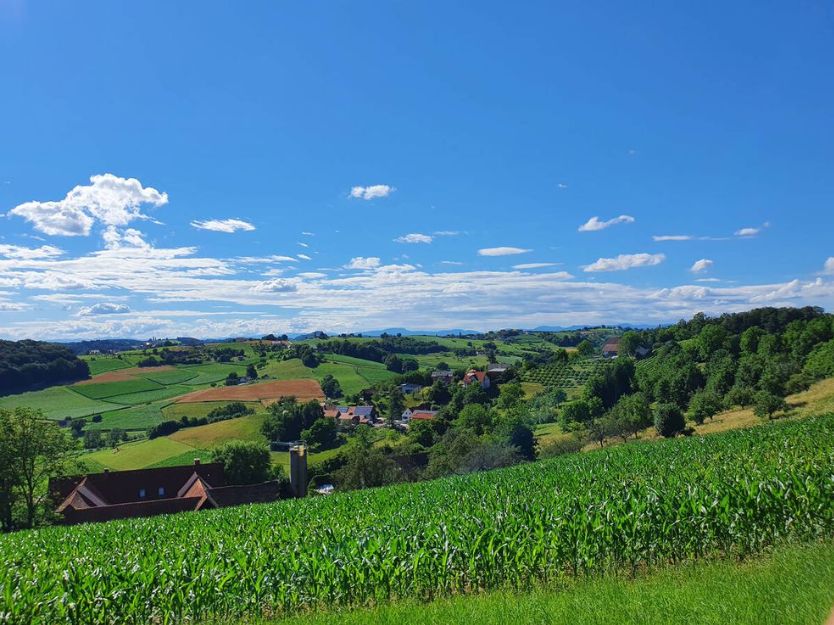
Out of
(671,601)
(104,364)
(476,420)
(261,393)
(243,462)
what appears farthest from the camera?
(104,364)

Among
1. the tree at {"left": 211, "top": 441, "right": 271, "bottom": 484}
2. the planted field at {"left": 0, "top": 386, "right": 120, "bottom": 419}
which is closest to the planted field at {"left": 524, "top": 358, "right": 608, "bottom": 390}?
the tree at {"left": 211, "top": 441, "right": 271, "bottom": 484}

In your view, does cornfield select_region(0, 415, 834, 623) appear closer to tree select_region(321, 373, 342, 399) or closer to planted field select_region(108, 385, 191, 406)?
planted field select_region(108, 385, 191, 406)

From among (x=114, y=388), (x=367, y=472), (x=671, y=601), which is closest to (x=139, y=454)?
(x=367, y=472)

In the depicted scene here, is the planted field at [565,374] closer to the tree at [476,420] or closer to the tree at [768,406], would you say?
the tree at [476,420]

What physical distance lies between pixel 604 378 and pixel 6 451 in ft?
283

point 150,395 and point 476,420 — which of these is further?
point 150,395

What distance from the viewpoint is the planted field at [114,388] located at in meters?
115

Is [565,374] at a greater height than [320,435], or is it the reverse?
[565,374]

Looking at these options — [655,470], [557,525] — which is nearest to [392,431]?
[655,470]

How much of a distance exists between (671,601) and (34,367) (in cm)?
15437

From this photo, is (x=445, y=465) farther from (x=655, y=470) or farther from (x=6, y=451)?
(x=6, y=451)

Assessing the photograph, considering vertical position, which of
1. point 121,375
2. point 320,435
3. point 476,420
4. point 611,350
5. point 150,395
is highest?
point 611,350

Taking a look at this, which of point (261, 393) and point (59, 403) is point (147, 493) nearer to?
point (261, 393)

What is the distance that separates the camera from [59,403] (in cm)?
10775
